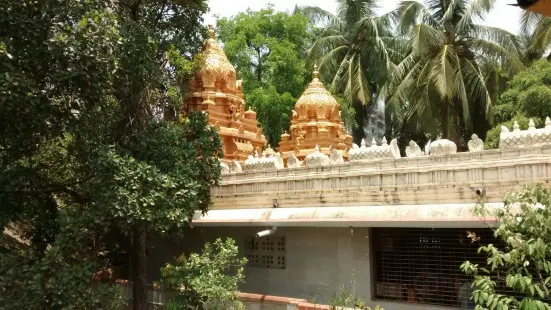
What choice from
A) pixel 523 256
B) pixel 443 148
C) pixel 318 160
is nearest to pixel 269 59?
pixel 318 160

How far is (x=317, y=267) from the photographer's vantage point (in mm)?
11203

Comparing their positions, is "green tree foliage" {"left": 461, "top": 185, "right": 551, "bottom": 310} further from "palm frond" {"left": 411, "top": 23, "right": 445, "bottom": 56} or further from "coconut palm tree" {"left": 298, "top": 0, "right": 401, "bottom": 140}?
"coconut palm tree" {"left": 298, "top": 0, "right": 401, "bottom": 140}

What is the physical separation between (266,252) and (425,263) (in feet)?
12.5

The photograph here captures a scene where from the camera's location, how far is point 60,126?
29.3 ft

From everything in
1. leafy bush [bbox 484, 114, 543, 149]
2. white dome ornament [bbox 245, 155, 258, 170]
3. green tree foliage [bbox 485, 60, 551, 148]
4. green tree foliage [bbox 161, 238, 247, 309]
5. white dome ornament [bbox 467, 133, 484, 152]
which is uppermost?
green tree foliage [bbox 485, 60, 551, 148]

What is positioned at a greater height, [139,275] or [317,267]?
[317,267]

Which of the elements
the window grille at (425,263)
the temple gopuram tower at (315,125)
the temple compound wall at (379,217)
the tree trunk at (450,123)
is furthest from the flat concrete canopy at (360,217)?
the tree trunk at (450,123)

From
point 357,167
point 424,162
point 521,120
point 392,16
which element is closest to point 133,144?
point 357,167

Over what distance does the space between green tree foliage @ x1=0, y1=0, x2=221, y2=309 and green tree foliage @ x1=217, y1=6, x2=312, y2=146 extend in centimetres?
1590

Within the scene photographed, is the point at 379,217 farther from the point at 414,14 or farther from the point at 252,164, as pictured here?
the point at 414,14

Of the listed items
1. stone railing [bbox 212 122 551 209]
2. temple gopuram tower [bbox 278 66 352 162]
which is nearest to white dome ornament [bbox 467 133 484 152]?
stone railing [bbox 212 122 551 209]

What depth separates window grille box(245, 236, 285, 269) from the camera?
477 inches

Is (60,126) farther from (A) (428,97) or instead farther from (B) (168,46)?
(A) (428,97)

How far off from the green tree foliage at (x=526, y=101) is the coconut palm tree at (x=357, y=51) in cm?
737
